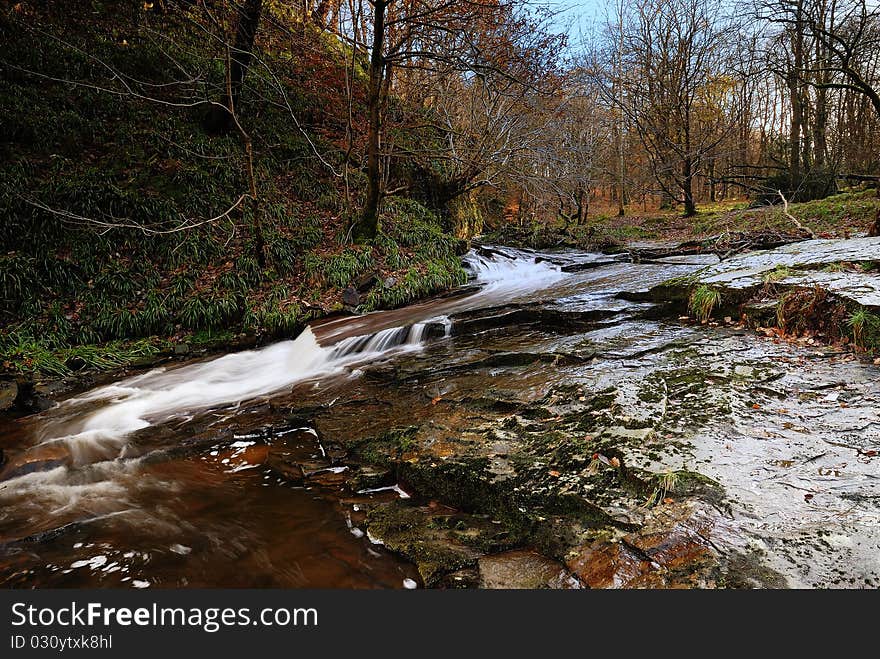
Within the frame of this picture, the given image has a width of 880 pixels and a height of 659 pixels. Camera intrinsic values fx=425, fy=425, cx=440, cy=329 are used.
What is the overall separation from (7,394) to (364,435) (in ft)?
15.9

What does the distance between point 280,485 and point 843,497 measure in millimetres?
3364

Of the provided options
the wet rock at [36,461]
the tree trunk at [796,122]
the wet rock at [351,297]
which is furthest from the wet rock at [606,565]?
the tree trunk at [796,122]

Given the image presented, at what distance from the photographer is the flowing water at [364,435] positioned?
2211 millimetres

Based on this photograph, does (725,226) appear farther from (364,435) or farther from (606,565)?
(606,565)

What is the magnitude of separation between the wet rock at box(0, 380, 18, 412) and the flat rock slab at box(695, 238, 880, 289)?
28.8 feet

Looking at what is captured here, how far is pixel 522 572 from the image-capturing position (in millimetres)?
2029

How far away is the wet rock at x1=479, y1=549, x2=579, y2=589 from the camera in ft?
6.40

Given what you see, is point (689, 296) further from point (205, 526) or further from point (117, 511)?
point (117, 511)

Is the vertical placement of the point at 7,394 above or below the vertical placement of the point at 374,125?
below

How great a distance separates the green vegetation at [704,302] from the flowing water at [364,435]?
295 mm

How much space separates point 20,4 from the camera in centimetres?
1011

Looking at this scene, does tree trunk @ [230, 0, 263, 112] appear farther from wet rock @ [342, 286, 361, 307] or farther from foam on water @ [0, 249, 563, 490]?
foam on water @ [0, 249, 563, 490]

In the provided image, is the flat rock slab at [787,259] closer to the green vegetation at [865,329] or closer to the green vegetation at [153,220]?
the green vegetation at [865,329]

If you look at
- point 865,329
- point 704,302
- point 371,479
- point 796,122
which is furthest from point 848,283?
point 796,122
